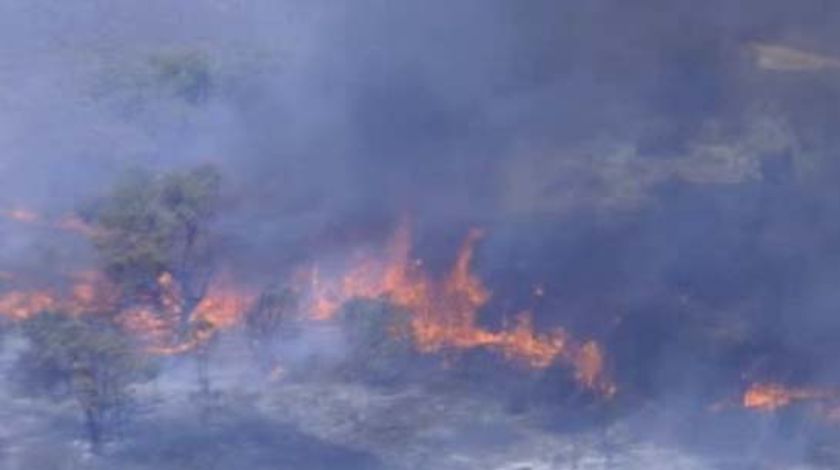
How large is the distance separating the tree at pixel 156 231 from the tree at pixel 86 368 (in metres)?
1.45

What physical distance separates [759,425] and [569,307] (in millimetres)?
3561

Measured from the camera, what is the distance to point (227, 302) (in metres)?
21.2

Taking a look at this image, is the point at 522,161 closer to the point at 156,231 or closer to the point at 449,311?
the point at 449,311

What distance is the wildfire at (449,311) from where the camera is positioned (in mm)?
20062

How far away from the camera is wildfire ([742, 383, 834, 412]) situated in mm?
19125

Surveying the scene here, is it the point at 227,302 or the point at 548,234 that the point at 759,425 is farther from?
the point at 227,302

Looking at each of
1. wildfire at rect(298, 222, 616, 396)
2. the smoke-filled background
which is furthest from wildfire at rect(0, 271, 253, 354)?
wildfire at rect(298, 222, 616, 396)

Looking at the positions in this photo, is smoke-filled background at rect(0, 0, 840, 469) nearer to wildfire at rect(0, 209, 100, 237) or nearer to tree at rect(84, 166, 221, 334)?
wildfire at rect(0, 209, 100, 237)

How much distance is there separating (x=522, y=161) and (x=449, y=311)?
5605 mm

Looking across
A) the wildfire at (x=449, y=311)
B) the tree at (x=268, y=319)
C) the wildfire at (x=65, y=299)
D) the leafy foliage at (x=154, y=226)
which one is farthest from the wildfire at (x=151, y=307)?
the wildfire at (x=449, y=311)

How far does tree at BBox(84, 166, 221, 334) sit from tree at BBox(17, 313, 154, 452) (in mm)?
1447

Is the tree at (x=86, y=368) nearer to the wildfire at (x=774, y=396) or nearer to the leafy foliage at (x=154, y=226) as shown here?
the leafy foliage at (x=154, y=226)

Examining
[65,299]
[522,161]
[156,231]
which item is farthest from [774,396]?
[65,299]

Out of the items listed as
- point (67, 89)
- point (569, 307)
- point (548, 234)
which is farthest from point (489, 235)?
point (67, 89)
